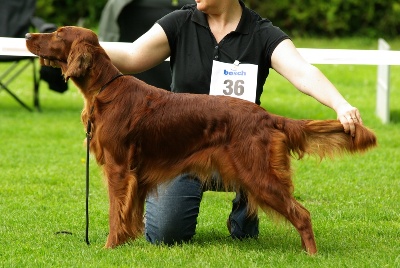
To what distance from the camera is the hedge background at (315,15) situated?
14.9 m

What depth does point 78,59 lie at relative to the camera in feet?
12.7

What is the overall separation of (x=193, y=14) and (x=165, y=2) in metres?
3.50

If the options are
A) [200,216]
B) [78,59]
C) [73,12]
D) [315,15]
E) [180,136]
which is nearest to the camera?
[78,59]

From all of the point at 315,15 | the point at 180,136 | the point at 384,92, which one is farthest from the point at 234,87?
the point at 315,15

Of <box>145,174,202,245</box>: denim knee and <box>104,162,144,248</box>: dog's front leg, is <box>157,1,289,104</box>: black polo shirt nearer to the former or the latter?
<box>145,174,202,245</box>: denim knee

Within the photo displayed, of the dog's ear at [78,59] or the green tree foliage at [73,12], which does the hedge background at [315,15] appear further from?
the dog's ear at [78,59]

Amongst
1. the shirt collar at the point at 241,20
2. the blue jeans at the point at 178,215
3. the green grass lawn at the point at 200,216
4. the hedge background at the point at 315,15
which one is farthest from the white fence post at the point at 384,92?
the hedge background at the point at 315,15

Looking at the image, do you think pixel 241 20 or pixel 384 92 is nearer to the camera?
pixel 241 20

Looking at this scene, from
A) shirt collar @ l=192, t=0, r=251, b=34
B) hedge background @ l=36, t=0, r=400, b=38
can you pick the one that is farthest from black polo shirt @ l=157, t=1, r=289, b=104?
hedge background @ l=36, t=0, r=400, b=38

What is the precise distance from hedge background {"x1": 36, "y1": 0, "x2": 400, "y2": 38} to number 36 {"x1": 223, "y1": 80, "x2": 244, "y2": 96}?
1052cm

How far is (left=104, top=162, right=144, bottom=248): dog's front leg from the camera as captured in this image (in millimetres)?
4031

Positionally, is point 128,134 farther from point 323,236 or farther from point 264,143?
point 323,236

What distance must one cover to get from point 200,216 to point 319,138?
1221mm

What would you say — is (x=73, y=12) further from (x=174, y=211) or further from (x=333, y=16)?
(x=174, y=211)
